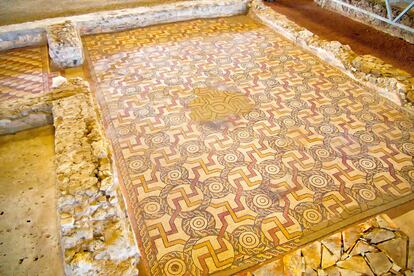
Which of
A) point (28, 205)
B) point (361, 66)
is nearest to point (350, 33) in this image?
point (361, 66)

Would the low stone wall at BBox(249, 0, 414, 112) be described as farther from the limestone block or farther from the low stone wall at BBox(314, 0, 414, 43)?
the limestone block

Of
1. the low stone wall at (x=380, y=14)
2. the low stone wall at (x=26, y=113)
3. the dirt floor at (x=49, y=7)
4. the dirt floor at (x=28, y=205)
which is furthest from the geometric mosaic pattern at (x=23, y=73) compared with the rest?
the low stone wall at (x=380, y=14)

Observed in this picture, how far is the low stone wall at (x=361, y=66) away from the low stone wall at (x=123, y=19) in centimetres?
107

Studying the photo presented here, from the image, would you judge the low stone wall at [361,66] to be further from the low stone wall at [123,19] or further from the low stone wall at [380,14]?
the low stone wall at [380,14]

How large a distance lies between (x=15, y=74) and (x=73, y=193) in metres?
2.79

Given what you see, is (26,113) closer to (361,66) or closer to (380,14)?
(361,66)

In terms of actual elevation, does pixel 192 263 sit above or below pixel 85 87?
below

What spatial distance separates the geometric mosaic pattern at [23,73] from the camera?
3.40 m

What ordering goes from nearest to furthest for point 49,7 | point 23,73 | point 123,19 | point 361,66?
point 361,66 → point 23,73 → point 123,19 → point 49,7

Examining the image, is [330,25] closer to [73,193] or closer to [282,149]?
[282,149]

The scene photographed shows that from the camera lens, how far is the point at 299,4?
6113 mm

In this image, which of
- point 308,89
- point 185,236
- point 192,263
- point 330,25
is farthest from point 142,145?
point 330,25

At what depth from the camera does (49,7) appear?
18.7ft

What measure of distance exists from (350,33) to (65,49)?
4.12 meters
